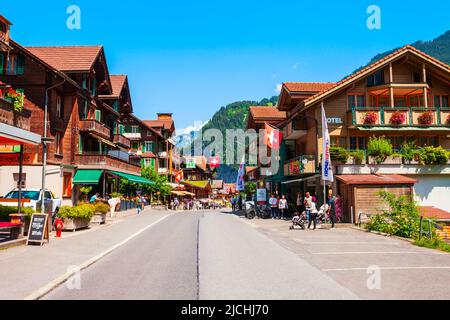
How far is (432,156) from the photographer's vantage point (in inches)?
1099

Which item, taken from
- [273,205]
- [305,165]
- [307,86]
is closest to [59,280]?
[305,165]

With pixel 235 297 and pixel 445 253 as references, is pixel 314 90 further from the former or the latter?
pixel 235 297

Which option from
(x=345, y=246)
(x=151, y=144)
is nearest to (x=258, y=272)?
(x=345, y=246)

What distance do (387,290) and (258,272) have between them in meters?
2.73

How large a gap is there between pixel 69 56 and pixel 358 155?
25494 millimetres

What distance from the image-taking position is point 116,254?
12.5 meters

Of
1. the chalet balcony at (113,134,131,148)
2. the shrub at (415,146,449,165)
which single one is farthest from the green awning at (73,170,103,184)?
the shrub at (415,146,449,165)

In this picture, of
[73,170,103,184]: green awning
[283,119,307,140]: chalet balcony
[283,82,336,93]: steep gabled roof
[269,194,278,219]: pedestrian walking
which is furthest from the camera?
[73,170,103,184]: green awning

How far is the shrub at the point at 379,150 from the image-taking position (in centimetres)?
2748

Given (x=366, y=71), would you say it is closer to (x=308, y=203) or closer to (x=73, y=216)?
(x=308, y=203)

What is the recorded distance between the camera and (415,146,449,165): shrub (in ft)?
91.7

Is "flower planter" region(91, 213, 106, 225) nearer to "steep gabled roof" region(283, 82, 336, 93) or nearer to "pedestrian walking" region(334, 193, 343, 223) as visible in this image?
"pedestrian walking" region(334, 193, 343, 223)

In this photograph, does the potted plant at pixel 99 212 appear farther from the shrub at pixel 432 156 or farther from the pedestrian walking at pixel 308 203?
the shrub at pixel 432 156

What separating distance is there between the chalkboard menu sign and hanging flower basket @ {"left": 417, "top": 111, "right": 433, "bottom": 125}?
24676 millimetres
